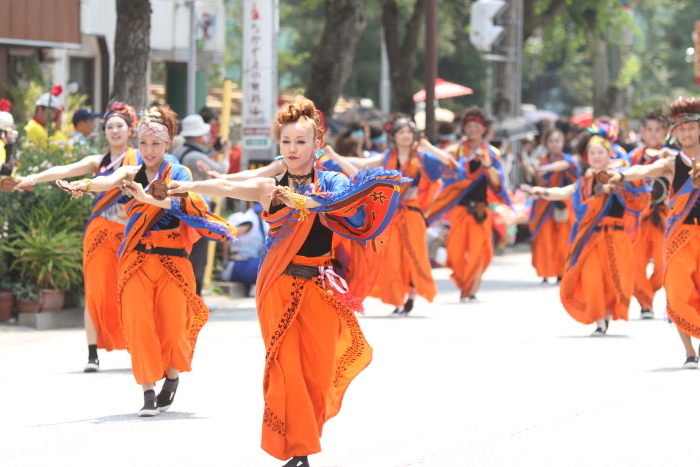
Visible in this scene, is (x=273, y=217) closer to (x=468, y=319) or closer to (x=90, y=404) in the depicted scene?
(x=90, y=404)

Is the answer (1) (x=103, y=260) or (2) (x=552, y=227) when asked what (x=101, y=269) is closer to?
(1) (x=103, y=260)

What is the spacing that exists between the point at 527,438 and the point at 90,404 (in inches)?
112

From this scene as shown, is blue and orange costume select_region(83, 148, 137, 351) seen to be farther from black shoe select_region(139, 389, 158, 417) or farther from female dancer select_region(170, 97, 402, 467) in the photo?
female dancer select_region(170, 97, 402, 467)

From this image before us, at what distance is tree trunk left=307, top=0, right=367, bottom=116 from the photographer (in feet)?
67.2

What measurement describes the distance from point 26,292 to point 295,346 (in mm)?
6421

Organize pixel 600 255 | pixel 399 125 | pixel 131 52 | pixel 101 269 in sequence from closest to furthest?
pixel 101 269, pixel 600 255, pixel 399 125, pixel 131 52

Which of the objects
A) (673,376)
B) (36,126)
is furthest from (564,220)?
(673,376)

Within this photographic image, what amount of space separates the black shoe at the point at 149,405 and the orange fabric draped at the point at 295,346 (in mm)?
1775

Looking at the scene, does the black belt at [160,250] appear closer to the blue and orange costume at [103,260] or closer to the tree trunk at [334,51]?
the blue and orange costume at [103,260]

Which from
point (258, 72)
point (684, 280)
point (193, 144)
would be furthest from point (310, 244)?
point (258, 72)

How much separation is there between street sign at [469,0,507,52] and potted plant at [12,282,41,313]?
1236 cm

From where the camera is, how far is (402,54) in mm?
25797

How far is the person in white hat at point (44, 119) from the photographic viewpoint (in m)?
13.8

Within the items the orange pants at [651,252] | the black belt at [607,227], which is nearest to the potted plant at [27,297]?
the black belt at [607,227]
